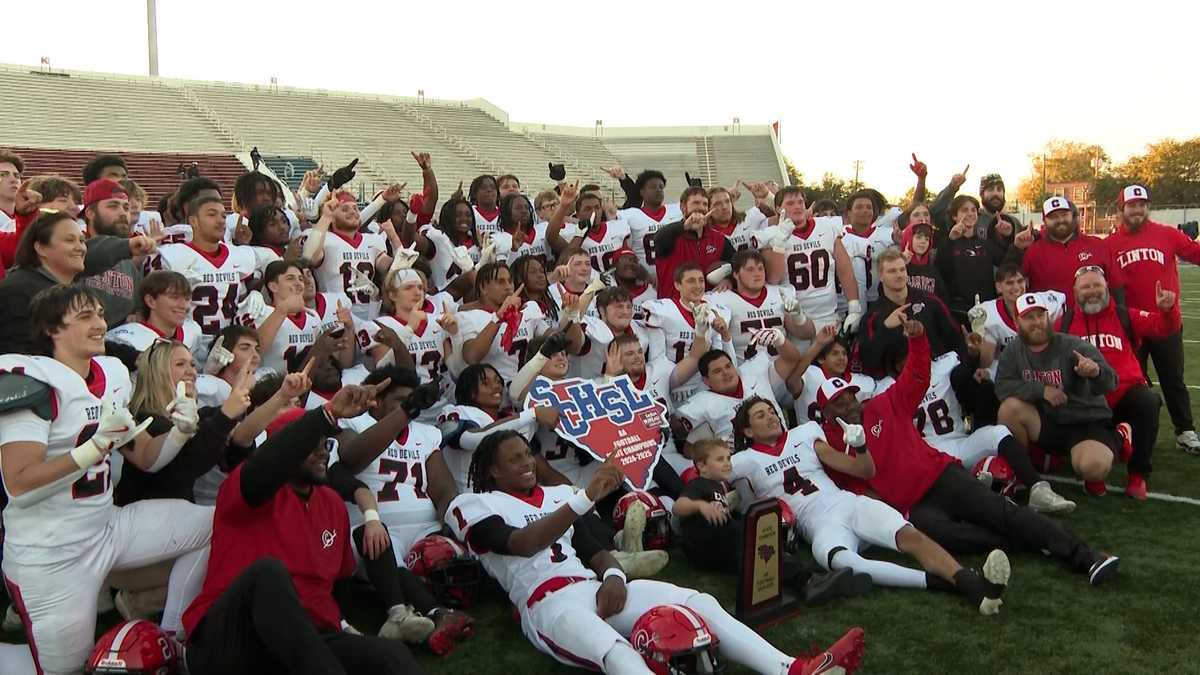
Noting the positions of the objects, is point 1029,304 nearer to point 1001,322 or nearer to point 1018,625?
point 1001,322

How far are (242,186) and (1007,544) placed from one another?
5.20m

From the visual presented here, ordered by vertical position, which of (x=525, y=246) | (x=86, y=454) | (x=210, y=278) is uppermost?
(x=525, y=246)

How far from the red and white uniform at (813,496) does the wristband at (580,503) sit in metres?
1.56

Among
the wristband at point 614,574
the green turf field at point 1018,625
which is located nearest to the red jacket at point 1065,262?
the green turf field at point 1018,625

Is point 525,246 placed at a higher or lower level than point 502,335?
higher

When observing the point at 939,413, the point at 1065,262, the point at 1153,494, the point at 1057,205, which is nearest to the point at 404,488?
the point at 939,413

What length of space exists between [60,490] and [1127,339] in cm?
628

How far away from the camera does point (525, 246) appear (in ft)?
25.3

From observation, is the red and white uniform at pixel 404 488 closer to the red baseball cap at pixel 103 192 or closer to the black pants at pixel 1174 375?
the red baseball cap at pixel 103 192

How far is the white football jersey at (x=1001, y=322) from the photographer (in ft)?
22.5

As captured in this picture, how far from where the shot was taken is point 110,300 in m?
5.15

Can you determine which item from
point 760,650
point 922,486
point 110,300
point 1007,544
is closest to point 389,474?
point 110,300

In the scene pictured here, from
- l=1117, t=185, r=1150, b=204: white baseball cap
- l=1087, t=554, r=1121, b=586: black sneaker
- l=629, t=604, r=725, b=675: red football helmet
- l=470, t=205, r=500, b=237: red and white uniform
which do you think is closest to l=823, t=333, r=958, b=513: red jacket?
l=1087, t=554, r=1121, b=586: black sneaker

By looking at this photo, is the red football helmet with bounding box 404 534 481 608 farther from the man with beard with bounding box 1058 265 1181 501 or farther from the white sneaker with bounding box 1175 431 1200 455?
the white sneaker with bounding box 1175 431 1200 455
